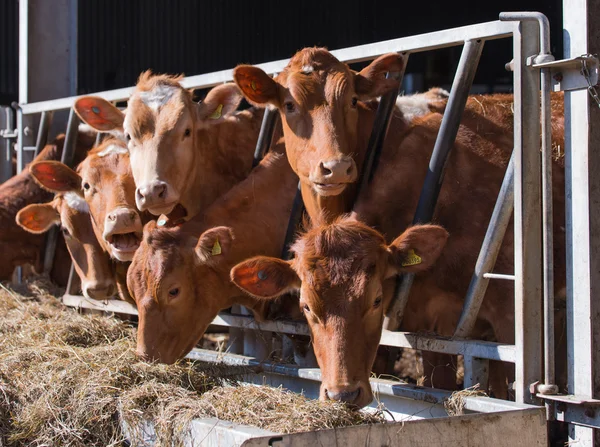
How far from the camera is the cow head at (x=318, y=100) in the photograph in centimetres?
533

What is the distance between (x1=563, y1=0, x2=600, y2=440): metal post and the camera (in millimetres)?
4242

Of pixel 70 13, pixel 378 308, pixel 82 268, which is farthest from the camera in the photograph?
pixel 70 13

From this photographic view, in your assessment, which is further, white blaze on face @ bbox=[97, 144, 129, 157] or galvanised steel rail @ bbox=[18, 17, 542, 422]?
white blaze on face @ bbox=[97, 144, 129, 157]

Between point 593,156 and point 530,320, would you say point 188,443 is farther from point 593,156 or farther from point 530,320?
point 593,156

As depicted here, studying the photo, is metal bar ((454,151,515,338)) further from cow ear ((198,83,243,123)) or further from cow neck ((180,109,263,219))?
cow ear ((198,83,243,123))

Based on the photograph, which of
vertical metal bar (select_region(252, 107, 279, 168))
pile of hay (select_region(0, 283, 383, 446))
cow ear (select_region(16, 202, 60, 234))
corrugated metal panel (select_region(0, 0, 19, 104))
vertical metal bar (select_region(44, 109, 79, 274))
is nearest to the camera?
pile of hay (select_region(0, 283, 383, 446))

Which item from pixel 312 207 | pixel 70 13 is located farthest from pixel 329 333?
pixel 70 13

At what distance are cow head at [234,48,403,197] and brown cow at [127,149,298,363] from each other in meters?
0.65

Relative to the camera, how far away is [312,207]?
5.73 m

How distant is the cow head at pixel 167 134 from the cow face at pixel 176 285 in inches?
13.3

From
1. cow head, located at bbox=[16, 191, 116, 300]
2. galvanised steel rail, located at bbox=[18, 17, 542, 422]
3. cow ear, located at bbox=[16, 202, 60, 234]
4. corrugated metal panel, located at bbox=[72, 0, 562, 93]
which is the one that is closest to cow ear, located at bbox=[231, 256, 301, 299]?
galvanised steel rail, located at bbox=[18, 17, 542, 422]

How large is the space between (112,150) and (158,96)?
0.99 m

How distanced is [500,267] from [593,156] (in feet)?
4.18

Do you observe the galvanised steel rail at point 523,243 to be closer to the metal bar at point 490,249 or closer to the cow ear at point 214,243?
the metal bar at point 490,249
